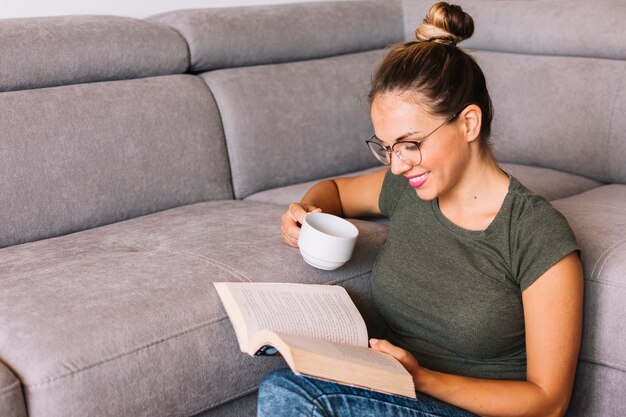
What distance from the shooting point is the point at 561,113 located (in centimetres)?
253

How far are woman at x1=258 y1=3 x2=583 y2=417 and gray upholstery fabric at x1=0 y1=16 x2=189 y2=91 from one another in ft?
3.25

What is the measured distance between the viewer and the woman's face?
4.67 feet

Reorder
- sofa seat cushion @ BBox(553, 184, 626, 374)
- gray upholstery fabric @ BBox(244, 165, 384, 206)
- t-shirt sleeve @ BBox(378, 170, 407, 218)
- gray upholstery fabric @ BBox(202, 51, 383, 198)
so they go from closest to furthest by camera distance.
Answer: sofa seat cushion @ BBox(553, 184, 626, 374) < t-shirt sleeve @ BBox(378, 170, 407, 218) < gray upholstery fabric @ BBox(244, 165, 384, 206) < gray upholstery fabric @ BBox(202, 51, 383, 198)

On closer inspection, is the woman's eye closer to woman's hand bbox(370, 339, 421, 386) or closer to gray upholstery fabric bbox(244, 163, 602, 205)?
woman's hand bbox(370, 339, 421, 386)

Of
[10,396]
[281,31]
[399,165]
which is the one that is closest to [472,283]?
[399,165]

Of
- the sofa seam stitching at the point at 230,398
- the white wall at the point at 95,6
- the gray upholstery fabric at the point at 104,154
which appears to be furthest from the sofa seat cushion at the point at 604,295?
the white wall at the point at 95,6

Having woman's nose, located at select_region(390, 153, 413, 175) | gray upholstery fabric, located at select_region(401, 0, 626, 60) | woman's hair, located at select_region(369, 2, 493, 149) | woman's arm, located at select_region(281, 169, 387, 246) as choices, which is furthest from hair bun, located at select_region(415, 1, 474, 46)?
gray upholstery fabric, located at select_region(401, 0, 626, 60)

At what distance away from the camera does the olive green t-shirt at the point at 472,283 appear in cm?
142

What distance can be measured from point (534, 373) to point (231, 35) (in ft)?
4.87

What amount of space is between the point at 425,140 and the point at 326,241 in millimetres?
Answer: 309

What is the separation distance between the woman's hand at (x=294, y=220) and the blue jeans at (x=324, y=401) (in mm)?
486

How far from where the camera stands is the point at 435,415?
1.31 meters

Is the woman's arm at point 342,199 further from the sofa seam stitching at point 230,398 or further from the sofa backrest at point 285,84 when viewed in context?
the sofa backrest at point 285,84

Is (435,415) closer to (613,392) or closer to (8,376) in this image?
(613,392)
